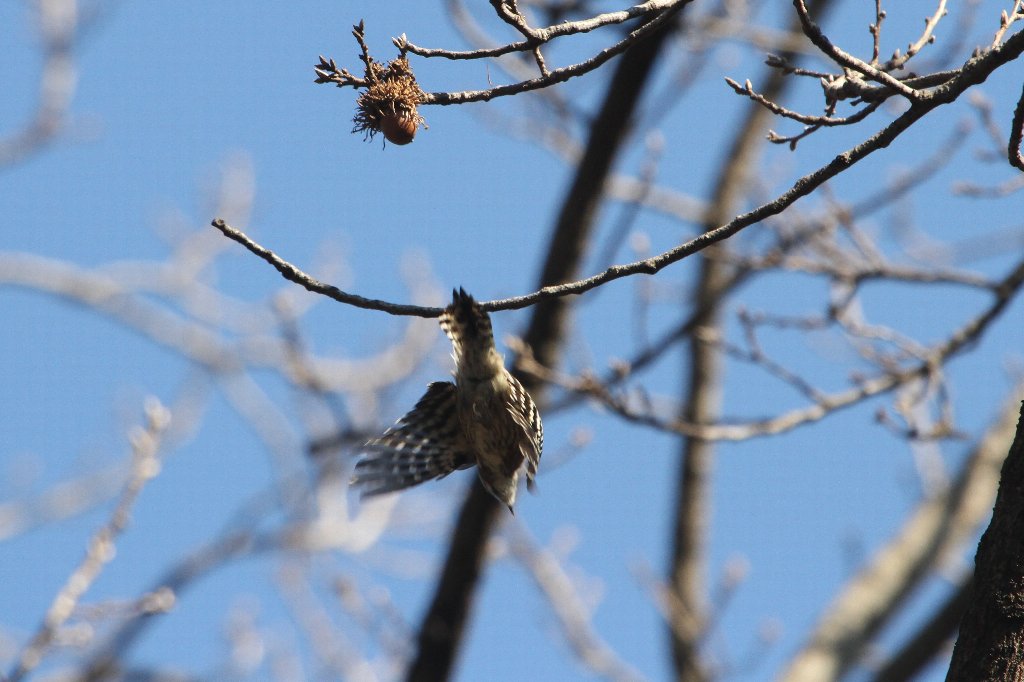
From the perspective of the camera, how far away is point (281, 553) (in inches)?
298

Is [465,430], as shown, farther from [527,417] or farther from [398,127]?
[398,127]

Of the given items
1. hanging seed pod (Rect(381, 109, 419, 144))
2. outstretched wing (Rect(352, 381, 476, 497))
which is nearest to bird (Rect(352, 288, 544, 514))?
outstretched wing (Rect(352, 381, 476, 497))

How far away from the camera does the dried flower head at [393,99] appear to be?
2.36 m

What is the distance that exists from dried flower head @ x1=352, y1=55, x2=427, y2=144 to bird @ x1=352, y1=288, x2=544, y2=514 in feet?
1.98

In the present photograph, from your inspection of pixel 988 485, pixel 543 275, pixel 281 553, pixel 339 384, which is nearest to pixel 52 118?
pixel 339 384

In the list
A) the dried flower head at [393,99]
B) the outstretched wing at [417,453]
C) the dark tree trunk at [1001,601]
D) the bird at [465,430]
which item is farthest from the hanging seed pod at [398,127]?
the dark tree trunk at [1001,601]

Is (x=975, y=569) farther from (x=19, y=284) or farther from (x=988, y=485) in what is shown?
(x=19, y=284)

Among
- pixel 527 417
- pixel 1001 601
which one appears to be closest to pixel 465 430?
pixel 527 417

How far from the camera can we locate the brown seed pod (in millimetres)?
2371

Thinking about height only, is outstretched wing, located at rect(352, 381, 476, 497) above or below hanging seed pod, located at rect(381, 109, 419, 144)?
above

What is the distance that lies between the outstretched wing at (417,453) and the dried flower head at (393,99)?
1.07 meters

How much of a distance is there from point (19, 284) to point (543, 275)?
17.2 ft

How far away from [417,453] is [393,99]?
140cm

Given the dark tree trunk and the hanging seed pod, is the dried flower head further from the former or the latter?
the dark tree trunk
